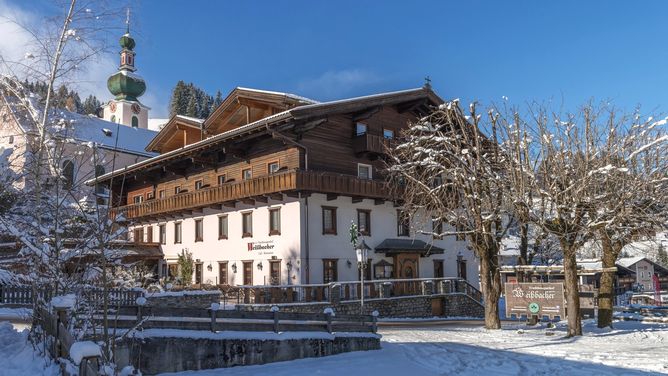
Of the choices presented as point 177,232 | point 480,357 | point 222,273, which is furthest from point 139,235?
point 480,357

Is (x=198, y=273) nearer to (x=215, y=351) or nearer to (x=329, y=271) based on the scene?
(x=329, y=271)

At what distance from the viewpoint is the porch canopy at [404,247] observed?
3181 centimetres

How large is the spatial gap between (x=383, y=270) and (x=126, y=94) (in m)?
56.1

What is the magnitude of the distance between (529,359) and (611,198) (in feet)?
23.9

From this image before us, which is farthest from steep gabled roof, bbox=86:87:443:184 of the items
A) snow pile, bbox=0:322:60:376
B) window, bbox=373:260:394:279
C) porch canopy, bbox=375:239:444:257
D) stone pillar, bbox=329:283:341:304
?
snow pile, bbox=0:322:60:376

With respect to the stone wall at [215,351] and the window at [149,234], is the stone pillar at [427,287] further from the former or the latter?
the window at [149,234]

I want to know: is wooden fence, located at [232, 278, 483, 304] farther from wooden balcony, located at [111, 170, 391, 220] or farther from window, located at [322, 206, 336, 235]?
wooden balcony, located at [111, 170, 391, 220]

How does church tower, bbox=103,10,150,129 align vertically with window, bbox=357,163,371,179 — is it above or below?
above

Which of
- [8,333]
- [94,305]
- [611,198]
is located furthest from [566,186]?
[8,333]

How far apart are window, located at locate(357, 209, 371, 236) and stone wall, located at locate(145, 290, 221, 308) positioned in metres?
10.7

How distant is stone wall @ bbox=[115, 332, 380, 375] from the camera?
12328 mm

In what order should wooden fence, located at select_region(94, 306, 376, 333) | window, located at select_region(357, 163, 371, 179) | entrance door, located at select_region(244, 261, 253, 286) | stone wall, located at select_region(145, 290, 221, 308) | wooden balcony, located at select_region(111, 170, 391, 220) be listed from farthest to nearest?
window, located at select_region(357, 163, 371, 179), entrance door, located at select_region(244, 261, 253, 286), wooden balcony, located at select_region(111, 170, 391, 220), stone wall, located at select_region(145, 290, 221, 308), wooden fence, located at select_region(94, 306, 376, 333)

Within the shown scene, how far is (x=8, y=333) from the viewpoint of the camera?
12.6 metres

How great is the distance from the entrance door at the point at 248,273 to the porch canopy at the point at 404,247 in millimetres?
6856
